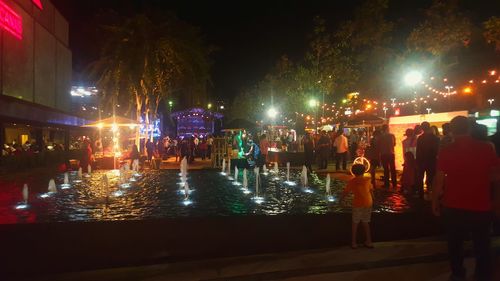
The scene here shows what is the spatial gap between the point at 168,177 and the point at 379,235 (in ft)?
36.8

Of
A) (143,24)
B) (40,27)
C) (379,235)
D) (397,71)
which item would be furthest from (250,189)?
(40,27)

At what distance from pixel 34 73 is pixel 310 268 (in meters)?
27.2

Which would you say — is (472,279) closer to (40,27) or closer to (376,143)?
(376,143)

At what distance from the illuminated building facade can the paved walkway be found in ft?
57.3

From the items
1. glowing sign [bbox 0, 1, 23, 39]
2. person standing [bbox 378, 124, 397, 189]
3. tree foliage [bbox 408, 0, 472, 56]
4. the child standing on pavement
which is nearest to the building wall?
glowing sign [bbox 0, 1, 23, 39]

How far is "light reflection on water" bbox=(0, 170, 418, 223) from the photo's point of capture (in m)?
9.70

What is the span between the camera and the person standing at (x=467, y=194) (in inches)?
195

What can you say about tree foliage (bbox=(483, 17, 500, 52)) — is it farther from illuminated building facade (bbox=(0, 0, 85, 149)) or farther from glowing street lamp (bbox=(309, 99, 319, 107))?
illuminated building facade (bbox=(0, 0, 85, 149))

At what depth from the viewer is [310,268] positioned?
623cm

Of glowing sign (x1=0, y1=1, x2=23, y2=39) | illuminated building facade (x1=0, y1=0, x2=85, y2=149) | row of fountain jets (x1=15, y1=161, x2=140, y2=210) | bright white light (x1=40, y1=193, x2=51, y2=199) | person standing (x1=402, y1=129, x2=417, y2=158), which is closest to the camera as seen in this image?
row of fountain jets (x1=15, y1=161, x2=140, y2=210)

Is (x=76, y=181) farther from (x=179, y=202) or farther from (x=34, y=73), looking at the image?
(x=34, y=73)

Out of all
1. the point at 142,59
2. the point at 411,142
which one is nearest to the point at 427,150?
the point at 411,142

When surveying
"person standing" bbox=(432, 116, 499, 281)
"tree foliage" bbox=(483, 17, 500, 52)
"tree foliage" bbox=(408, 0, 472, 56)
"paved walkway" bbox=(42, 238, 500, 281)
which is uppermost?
"tree foliage" bbox=(408, 0, 472, 56)

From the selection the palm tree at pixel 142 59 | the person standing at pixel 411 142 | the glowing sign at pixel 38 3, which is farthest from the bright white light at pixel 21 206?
the glowing sign at pixel 38 3
